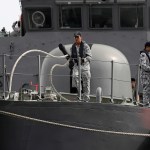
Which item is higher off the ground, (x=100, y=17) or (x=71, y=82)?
(x=100, y=17)

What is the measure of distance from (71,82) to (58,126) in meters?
1.72

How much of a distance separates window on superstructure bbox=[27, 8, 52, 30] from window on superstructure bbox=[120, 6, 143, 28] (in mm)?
1730

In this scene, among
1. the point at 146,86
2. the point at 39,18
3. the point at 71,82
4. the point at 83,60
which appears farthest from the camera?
the point at 39,18

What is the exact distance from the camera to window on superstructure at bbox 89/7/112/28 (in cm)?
1451

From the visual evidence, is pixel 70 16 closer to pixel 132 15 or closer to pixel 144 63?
pixel 132 15

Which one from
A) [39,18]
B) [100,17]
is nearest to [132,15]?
[100,17]

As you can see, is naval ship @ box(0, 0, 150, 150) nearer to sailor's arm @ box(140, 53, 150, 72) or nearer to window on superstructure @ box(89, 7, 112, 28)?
window on superstructure @ box(89, 7, 112, 28)

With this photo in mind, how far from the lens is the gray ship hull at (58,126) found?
10602 mm

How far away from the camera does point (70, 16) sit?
1461 centimetres

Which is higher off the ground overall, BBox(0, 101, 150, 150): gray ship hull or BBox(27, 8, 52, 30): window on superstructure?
BBox(27, 8, 52, 30): window on superstructure

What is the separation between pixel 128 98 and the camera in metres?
12.1

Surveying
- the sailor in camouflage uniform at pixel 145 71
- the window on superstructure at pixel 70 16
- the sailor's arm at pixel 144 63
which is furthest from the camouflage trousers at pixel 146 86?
the window on superstructure at pixel 70 16

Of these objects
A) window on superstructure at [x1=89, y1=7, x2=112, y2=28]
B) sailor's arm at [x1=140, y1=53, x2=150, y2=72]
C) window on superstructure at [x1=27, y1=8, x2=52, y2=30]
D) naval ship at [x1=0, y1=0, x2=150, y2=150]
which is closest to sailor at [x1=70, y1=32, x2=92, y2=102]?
naval ship at [x1=0, y1=0, x2=150, y2=150]

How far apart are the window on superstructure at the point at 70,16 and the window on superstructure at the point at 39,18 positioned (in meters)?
0.31
